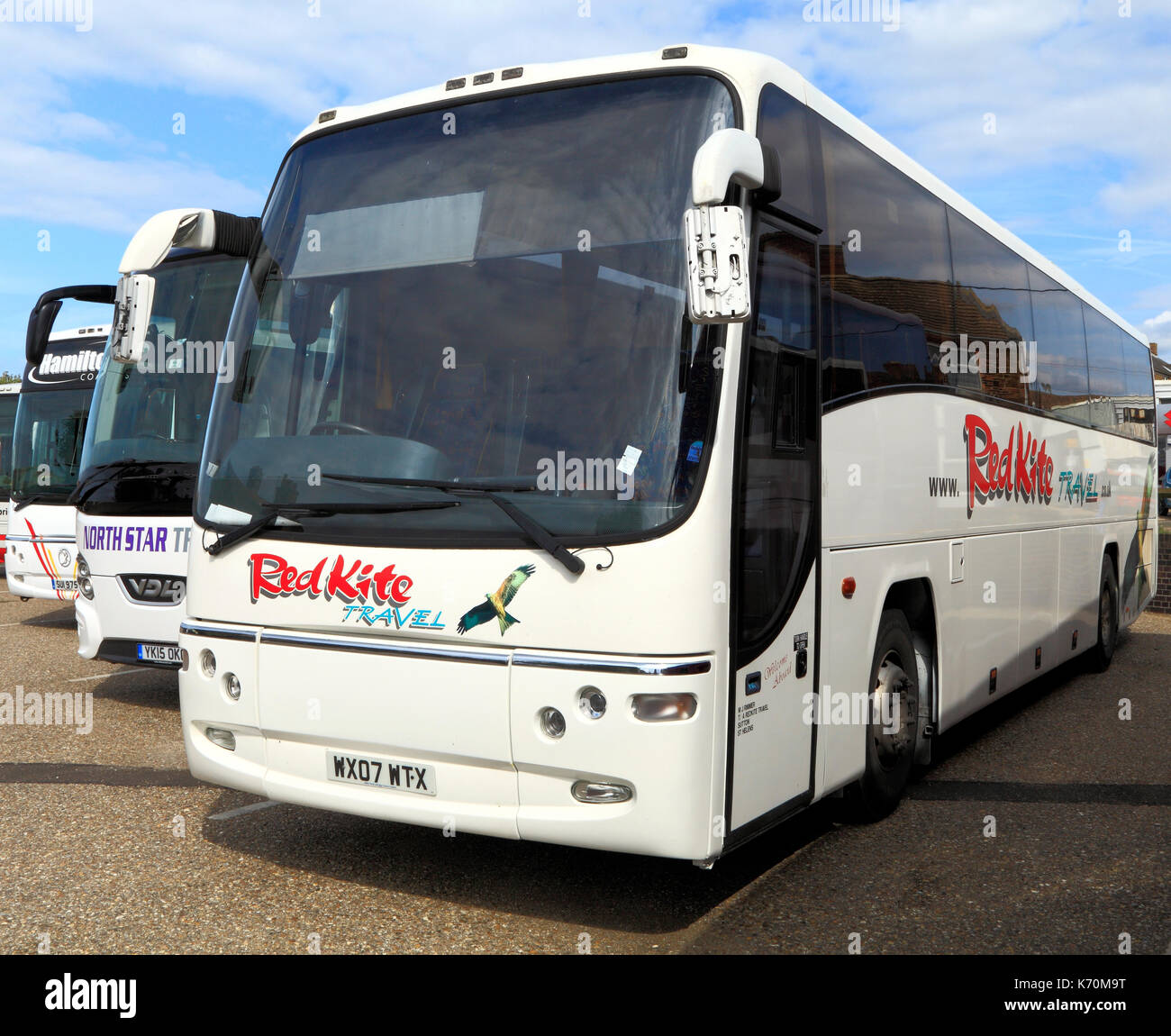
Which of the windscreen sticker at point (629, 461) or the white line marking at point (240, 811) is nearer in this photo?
the windscreen sticker at point (629, 461)

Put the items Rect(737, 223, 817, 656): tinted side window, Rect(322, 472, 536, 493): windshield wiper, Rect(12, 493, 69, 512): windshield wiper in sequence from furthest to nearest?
1. Rect(12, 493, 69, 512): windshield wiper
2. Rect(737, 223, 817, 656): tinted side window
3. Rect(322, 472, 536, 493): windshield wiper

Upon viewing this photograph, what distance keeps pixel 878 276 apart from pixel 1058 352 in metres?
4.40

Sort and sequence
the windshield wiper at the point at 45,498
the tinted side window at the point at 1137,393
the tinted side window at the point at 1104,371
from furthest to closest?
the tinted side window at the point at 1137,393
the windshield wiper at the point at 45,498
the tinted side window at the point at 1104,371

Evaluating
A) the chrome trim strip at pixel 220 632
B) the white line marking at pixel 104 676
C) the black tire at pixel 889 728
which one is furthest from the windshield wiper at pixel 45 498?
the black tire at pixel 889 728

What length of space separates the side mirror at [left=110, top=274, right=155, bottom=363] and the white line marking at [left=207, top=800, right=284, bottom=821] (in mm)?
2339

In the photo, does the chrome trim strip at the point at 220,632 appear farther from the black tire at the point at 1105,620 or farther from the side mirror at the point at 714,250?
the black tire at the point at 1105,620

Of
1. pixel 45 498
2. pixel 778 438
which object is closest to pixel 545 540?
pixel 778 438

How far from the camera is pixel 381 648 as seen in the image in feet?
15.0

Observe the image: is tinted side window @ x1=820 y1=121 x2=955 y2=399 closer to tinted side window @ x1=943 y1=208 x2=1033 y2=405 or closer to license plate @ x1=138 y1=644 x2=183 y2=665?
tinted side window @ x1=943 y1=208 x2=1033 y2=405

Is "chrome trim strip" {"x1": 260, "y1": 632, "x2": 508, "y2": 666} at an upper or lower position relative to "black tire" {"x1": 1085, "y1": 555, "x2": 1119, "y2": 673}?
upper

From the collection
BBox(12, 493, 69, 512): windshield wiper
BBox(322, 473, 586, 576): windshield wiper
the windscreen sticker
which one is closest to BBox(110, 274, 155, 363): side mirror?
BBox(322, 473, 586, 576): windshield wiper

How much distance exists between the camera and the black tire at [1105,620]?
11.1m

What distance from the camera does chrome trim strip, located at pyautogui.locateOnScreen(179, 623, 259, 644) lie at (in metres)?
4.90

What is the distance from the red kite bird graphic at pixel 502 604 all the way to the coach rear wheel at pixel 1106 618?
26.8 feet
